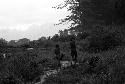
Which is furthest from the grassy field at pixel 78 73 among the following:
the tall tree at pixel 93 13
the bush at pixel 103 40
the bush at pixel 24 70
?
the tall tree at pixel 93 13

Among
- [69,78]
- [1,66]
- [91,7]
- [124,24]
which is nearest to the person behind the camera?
[69,78]

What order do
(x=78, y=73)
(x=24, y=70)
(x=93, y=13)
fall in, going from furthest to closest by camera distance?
(x=93, y=13) → (x=24, y=70) → (x=78, y=73)

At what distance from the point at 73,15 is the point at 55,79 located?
25697 mm

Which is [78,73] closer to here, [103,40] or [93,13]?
[103,40]

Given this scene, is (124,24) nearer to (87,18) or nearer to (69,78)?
(87,18)

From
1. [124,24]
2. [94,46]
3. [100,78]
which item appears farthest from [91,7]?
[100,78]

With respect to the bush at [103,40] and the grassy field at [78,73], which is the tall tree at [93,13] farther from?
the grassy field at [78,73]

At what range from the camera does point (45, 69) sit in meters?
20.7

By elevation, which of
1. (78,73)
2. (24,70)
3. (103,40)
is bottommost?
(78,73)

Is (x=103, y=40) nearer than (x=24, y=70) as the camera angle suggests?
No

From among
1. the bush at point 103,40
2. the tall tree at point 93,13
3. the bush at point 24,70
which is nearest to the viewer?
the bush at point 24,70

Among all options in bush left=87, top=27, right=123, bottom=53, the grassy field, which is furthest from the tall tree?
the grassy field

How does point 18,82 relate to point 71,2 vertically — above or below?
below

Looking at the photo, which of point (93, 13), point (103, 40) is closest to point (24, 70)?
point (103, 40)
